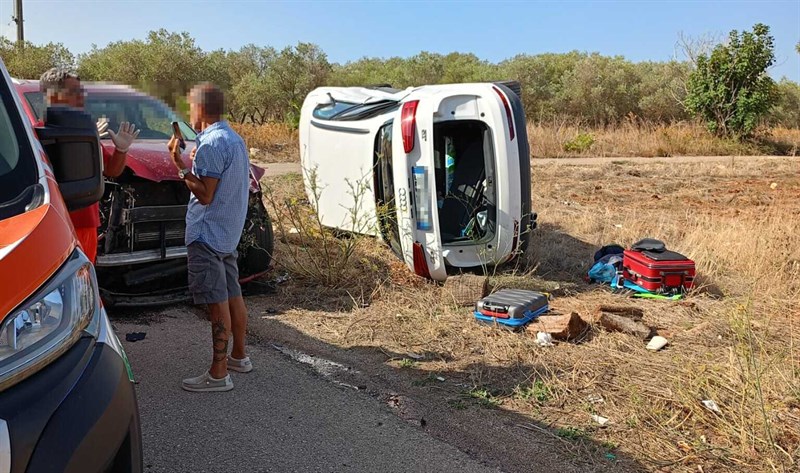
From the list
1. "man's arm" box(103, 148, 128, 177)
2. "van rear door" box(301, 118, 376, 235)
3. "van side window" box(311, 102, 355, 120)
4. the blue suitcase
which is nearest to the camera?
"man's arm" box(103, 148, 128, 177)

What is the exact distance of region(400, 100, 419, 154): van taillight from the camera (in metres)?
6.62

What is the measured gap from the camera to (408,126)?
664 centimetres

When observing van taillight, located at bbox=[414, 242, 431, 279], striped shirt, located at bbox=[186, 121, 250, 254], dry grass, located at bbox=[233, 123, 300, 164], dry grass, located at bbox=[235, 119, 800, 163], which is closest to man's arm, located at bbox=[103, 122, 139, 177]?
striped shirt, located at bbox=[186, 121, 250, 254]

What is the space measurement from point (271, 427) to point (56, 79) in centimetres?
282

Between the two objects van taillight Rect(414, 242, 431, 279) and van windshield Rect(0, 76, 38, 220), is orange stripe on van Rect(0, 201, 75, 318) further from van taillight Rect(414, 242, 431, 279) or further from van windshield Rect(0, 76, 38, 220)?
van taillight Rect(414, 242, 431, 279)

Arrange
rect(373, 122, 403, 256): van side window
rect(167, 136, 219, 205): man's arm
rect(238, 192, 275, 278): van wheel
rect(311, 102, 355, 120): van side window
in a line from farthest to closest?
rect(311, 102, 355, 120): van side window, rect(373, 122, 403, 256): van side window, rect(238, 192, 275, 278): van wheel, rect(167, 136, 219, 205): man's arm

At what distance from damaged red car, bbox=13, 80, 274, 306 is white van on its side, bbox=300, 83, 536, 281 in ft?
5.08

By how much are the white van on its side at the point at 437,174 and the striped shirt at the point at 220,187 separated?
8.18ft

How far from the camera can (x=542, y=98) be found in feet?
115

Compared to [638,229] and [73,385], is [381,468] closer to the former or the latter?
[73,385]

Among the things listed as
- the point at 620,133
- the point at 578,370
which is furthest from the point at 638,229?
the point at 620,133

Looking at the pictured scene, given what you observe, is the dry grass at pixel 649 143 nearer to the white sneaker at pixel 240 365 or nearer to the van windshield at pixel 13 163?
the white sneaker at pixel 240 365

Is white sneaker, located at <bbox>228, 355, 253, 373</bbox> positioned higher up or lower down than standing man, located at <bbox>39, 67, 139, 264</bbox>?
lower down

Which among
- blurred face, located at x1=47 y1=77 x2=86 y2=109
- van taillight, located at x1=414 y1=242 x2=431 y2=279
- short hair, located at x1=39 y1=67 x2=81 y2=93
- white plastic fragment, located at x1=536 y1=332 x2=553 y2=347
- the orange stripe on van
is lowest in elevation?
white plastic fragment, located at x1=536 y1=332 x2=553 y2=347
